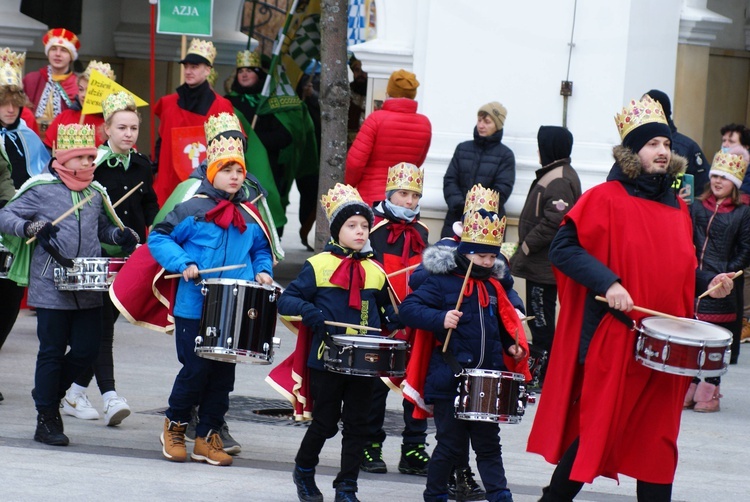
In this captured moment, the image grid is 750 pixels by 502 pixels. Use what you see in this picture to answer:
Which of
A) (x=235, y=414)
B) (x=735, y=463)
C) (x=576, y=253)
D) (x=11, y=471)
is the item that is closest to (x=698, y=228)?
(x=735, y=463)

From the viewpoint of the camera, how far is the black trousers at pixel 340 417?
21.6ft

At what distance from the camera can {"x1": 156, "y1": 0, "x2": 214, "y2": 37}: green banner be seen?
12.6 metres

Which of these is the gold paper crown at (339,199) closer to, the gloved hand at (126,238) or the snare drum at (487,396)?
the snare drum at (487,396)

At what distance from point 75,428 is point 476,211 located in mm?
3084

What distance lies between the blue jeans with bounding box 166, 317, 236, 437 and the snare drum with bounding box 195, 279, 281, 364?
289mm

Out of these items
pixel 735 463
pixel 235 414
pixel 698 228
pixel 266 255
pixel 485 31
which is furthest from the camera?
A: pixel 485 31

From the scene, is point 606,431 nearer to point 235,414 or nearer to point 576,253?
point 576,253

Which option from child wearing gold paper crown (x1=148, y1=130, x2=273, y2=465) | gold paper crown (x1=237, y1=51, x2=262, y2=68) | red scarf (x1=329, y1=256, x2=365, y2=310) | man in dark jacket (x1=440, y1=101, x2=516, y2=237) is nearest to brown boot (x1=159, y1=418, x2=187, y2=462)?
child wearing gold paper crown (x1=148, y1=130, x2=273, y2=465)

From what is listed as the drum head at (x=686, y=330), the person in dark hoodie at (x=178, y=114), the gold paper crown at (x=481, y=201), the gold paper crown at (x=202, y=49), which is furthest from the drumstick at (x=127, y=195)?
the drum head at (x=686, y=330)

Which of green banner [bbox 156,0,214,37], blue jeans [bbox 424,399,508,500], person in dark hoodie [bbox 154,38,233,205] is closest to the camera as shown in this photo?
blue jeans [bbox 424,399,508,500]

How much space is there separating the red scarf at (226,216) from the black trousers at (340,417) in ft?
3.30

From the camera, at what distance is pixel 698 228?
10094mm

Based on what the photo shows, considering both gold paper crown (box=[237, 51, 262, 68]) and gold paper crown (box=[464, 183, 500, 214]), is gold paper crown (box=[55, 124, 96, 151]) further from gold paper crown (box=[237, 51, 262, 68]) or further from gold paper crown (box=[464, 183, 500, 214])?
gold paper crown (box=[237, 51, 262, 68])

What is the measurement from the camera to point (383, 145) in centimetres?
1070
